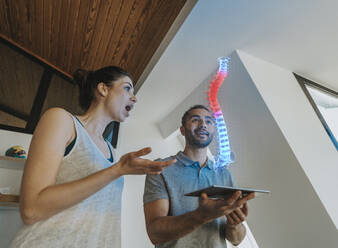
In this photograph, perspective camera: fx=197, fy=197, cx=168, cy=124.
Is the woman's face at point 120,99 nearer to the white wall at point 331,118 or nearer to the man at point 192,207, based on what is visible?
the man at point 192,207

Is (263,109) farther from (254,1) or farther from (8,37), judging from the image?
(8,37)

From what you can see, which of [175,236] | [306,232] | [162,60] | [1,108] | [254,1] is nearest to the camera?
[175,236]

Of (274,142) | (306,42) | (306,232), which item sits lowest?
(306,232)

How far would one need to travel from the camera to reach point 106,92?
92 centimetres

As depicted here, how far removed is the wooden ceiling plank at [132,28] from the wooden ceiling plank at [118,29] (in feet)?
0.09

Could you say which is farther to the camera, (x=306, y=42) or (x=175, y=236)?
(x=306, y=42)

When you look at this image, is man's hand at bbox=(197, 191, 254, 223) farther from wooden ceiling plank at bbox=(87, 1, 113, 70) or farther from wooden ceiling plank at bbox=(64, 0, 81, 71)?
wooden ceiling plank at bbox=(64, 0, 81, 71)

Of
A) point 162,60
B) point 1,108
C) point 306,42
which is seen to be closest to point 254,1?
point 306,42

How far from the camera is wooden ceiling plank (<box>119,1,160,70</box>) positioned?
1.65 metres

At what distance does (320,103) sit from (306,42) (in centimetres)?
73

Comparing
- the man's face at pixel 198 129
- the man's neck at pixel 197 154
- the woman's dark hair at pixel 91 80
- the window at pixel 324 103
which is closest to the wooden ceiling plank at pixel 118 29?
the woman's dark hair at pixel 91 80

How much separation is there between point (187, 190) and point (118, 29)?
5.26ft

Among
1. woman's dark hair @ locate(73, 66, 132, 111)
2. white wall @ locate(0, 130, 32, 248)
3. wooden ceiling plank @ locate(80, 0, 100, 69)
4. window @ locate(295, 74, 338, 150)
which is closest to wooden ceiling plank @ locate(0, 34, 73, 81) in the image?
wooden ceiling plank @ locate(80, 0, 100, 69)

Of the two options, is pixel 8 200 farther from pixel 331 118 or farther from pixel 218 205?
pixel 331 118
